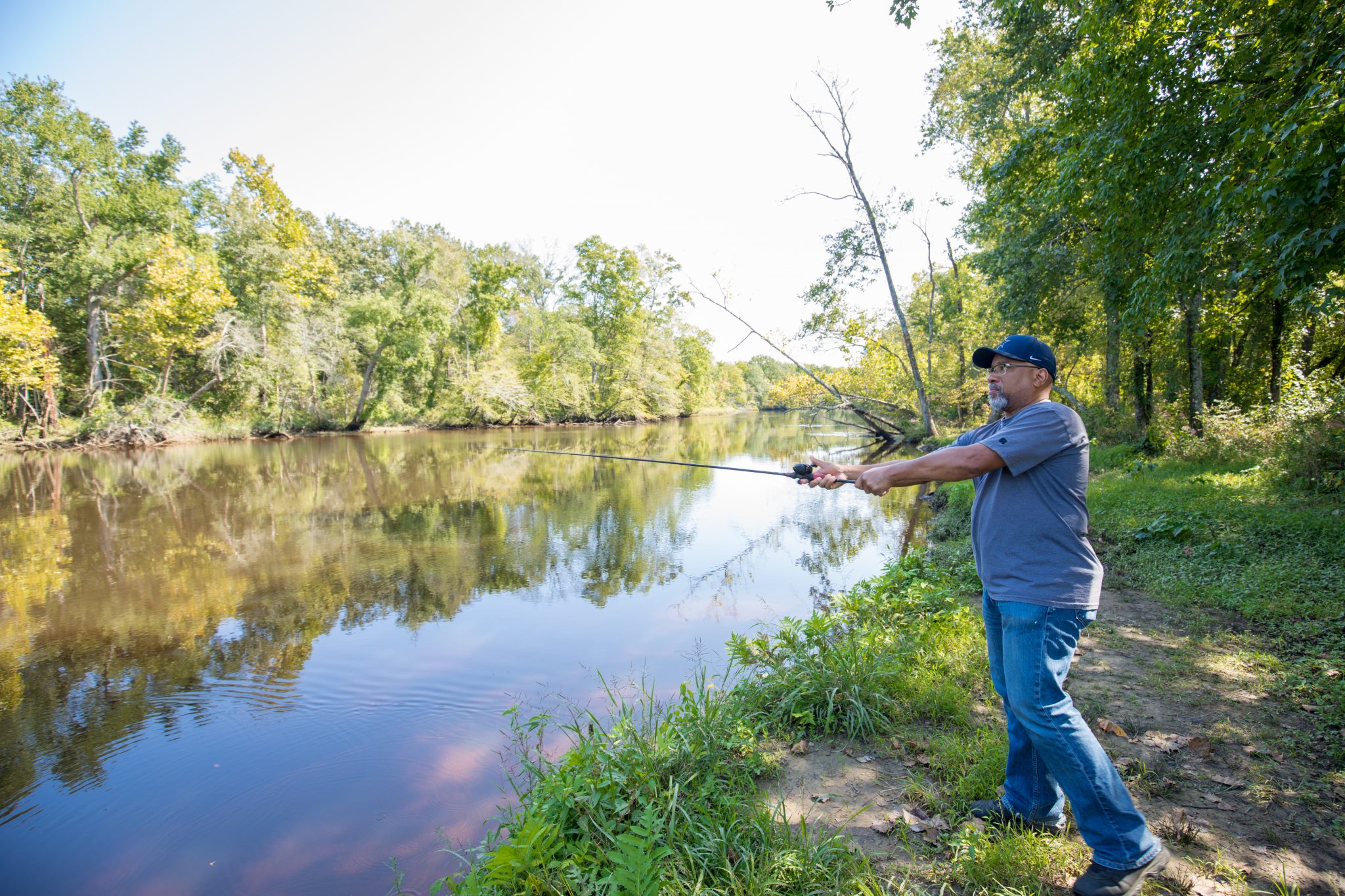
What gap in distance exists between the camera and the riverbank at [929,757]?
7.16 feet

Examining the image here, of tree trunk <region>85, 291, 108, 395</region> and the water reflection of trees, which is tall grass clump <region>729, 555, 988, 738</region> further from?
tree trunk <region>85, 291, 108, 395</region>

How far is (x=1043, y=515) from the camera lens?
2137 millimetres

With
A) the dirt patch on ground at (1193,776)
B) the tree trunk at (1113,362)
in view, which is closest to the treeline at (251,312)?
the tree trunk at (1113,362)

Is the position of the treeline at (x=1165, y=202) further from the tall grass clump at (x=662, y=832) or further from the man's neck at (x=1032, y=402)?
the tall grass clump at (x=662, y=832)

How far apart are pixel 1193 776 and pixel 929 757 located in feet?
3.58

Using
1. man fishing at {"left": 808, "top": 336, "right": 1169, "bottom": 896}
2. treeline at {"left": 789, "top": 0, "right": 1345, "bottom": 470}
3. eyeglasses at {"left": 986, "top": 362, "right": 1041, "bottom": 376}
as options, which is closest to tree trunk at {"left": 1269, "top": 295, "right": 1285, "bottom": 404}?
treeline at {"left": 789, "top": 0, "right": 1345, "bottom": 470}

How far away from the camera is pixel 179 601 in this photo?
7195mm

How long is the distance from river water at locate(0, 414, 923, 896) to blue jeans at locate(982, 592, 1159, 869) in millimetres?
2927

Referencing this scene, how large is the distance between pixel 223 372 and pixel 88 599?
25.7 metres

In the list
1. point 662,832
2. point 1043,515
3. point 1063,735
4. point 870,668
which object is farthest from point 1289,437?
point 662,832

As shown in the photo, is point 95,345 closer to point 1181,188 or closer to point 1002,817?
point 1002,817

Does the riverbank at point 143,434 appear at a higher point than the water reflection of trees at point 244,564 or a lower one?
higher

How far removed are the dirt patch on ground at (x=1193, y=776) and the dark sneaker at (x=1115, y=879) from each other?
0.45 feet

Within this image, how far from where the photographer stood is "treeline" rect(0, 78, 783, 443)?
2531cm
